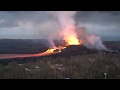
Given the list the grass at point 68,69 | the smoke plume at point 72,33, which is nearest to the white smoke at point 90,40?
the smoke plume at point 72,33

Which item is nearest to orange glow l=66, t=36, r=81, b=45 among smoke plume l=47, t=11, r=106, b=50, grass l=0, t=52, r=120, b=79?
smoke plume l=47, t=11, r=106, b=50

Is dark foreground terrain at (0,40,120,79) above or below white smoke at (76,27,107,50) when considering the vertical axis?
below

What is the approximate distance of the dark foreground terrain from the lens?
6.04 m

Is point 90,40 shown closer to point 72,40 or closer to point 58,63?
point 72,40

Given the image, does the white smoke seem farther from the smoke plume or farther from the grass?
the grass

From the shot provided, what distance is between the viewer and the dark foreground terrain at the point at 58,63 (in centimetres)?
604

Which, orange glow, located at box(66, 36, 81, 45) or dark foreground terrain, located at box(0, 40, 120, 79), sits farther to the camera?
orange glow, located at box(66, 36, 81, 45)

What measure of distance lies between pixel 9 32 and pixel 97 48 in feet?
5.15

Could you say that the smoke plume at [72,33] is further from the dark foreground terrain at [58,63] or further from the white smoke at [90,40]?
the dark foreground terrain at [58,63]

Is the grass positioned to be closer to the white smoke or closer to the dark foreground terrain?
the dark foreground terrain

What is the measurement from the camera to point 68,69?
19.9 feet

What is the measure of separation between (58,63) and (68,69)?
21 centimetres
